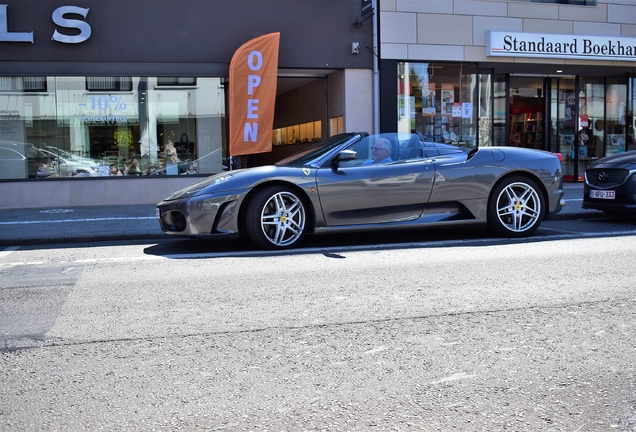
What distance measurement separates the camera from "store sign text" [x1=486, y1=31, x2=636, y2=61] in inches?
593

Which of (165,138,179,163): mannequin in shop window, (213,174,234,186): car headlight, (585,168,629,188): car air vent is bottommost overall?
(585,168,629,188): car air vent

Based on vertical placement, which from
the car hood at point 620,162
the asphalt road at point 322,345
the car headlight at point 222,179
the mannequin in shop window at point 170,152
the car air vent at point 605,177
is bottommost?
the asphalt road at point 322,345

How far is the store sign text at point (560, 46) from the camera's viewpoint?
1507cm

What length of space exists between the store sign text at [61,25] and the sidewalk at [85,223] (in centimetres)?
312

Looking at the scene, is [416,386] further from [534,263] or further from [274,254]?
[274,254]

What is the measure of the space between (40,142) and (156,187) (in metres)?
2.35

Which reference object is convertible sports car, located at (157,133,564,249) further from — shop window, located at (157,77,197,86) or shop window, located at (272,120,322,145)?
shop window, located at (272,120,322,145)

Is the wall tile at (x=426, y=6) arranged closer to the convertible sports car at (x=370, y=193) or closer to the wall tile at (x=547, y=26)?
the wall tile at (x=547, y=26)

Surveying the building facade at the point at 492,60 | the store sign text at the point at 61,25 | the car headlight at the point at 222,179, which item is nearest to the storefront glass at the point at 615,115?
the building facade at the point at 492,60

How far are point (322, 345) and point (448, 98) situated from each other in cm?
1227

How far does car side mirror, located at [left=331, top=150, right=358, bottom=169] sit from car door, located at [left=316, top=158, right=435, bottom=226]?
60mm

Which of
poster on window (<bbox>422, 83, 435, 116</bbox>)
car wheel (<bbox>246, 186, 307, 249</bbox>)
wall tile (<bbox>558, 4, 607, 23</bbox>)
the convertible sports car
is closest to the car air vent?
the convertible sports car

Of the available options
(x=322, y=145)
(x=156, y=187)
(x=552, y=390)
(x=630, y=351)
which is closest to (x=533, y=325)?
(x=630, y=351)

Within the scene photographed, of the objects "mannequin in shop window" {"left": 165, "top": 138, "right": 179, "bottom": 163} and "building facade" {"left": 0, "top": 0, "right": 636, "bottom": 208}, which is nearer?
"building facade" {"left": 0, "top": 0, "right": 636, "bottom": 208}
